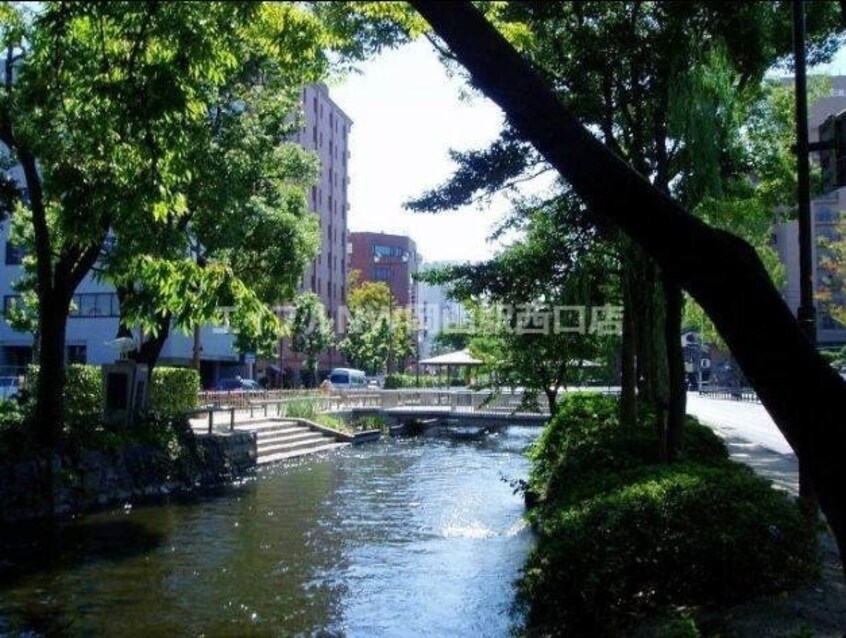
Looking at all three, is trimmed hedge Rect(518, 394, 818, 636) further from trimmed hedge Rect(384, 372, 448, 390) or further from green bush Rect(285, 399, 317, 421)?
trimmed hedge Rect(384, 372, 448, 390)

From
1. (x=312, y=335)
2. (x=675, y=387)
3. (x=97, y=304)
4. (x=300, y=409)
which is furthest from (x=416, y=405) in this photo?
(x=675, y=387)

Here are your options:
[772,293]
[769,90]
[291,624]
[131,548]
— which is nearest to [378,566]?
[291,624]

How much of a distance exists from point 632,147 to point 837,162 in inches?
148

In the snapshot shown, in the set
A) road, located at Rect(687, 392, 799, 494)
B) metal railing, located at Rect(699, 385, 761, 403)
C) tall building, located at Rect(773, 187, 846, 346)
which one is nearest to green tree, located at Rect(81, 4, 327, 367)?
road, located at Rect(687, 392, 799, 494)

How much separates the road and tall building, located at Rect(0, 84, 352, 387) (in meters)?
21.4

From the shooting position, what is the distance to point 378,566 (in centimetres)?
1105

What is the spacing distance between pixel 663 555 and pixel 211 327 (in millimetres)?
39763

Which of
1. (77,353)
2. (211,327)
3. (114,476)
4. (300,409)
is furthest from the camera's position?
(77,353)

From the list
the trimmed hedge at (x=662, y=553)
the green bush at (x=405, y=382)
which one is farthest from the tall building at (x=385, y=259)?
the trimmed hedge at (x=662, y=553)

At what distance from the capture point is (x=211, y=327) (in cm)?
4362

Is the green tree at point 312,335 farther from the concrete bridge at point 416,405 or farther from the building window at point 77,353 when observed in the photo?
Answer: the concrete bridge at point 416,405

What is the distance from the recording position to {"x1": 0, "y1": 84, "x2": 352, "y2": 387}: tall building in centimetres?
4838

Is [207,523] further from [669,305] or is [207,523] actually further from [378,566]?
[669,305]

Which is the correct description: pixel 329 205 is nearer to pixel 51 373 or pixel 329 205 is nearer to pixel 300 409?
pixel 300 409
